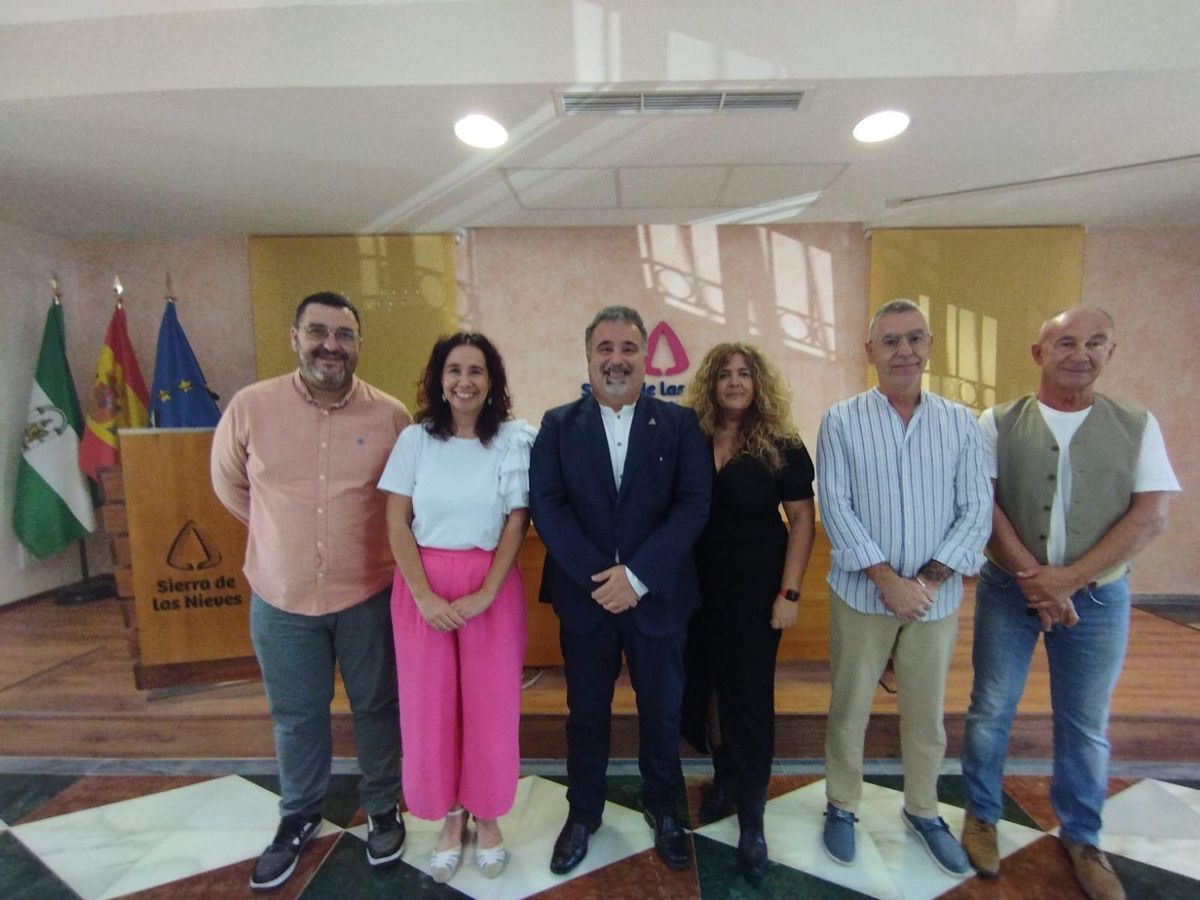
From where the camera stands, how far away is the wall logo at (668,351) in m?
4.03

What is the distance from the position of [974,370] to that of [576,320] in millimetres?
2939

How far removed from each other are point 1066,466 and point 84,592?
5825 mm

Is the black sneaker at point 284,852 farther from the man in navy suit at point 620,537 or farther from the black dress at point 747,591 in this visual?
the black dress at point 747,591

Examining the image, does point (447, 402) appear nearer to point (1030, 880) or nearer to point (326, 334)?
point (326, 334)

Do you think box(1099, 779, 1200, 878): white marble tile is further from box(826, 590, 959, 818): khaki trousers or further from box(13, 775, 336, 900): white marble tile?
box(13, 775, 336, 900): white marble tile

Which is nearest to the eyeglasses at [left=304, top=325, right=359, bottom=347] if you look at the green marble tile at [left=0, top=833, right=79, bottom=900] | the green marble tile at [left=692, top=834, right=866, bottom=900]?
the green marble tile at [left=0, top=833, right=79, bottom=900]

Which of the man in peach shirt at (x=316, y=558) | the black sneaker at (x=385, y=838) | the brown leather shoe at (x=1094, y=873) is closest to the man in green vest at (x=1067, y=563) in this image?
the brown leather shoe at (x=1094, y=873)

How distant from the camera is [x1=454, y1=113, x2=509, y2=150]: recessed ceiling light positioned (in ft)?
8.01

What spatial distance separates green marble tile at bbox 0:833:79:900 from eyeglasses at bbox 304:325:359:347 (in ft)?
6.27

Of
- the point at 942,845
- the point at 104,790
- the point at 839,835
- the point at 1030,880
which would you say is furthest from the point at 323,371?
the point at 1030,880

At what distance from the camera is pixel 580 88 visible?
2.20 meters

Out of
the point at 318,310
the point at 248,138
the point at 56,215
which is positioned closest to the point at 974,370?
the point at 318,310

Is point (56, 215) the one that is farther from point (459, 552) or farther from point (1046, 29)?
point (1046, 29)

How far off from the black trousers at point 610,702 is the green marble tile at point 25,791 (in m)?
2.15
